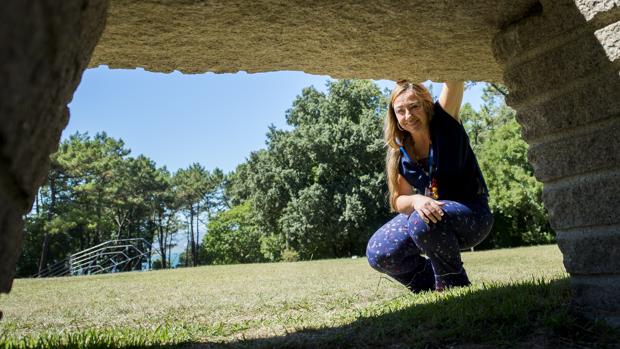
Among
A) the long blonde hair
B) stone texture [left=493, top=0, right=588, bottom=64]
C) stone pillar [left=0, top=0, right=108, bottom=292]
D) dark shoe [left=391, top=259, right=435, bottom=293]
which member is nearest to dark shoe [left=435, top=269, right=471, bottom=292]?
dark shoe [left=391, top=259, right=435, bottom=293]

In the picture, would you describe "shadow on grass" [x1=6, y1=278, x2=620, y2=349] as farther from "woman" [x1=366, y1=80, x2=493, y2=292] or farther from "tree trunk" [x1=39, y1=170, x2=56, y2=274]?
"tree trunk" [x1=39, y1=170, x2=56, y2=274]

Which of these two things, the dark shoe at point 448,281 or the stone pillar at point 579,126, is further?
the dark shoe at point 448,281

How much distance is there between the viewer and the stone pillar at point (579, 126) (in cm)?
250

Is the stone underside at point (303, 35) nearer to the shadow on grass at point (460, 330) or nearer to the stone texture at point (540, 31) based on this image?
the stone texture at point (540, 31)

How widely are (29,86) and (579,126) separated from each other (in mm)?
2632

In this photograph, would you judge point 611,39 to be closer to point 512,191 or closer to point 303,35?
point 303,35

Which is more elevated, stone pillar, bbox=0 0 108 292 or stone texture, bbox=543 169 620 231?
stone pillar, bbox=0 0 108 292

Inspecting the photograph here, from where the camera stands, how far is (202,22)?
2.69 m

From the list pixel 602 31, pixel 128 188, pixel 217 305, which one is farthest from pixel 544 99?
pixel 128 188

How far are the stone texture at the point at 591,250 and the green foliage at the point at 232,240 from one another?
143 ft

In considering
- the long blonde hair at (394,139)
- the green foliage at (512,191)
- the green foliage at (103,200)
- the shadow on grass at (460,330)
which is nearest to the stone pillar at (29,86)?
the shadow on grass at (460,330)

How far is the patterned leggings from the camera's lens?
366 cm

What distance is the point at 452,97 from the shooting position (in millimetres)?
4027

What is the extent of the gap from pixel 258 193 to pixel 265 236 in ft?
16.9
